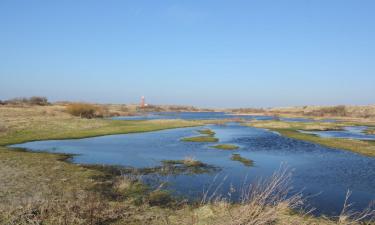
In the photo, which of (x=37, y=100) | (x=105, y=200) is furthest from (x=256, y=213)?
(x=37, y=100)

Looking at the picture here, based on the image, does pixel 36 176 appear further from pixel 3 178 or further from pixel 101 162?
pixel 101 162

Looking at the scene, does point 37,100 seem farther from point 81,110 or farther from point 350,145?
point 350,145

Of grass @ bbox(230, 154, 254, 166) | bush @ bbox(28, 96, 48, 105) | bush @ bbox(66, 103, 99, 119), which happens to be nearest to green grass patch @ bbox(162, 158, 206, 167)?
grass @ bbox(230, 154, 254, 166)

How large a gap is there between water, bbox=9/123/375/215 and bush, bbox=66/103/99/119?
35652 millimetres

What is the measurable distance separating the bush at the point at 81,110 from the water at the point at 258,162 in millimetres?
35652

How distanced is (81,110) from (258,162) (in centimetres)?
5958

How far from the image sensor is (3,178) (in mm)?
19844

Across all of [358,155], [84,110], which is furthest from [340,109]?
[358,155]

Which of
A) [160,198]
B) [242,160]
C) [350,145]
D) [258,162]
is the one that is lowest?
[258,162]

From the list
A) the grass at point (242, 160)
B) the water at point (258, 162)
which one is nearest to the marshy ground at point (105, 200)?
the grass at point (242, 160)

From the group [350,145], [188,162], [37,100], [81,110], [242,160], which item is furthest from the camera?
[37,100]

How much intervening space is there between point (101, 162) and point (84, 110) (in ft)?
189

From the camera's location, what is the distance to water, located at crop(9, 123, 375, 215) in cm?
2052

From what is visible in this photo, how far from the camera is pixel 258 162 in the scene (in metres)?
30.9
